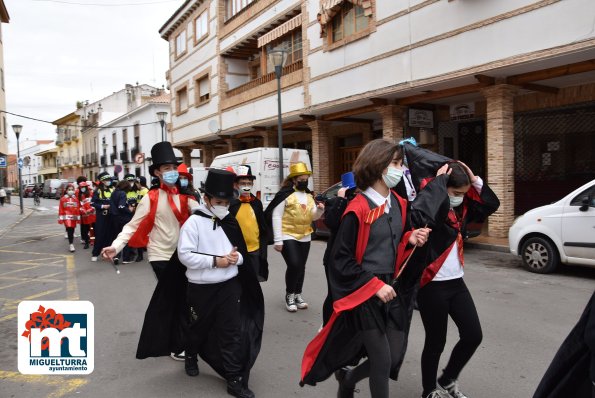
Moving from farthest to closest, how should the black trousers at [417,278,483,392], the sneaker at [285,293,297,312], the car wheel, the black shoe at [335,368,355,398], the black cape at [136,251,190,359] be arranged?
the car wheel, the sneaker at [285,293,297,312], the black cape at [136,251,190,359], the black trousers at [417,278,483,392], the black shoe at [335,368,355,398]

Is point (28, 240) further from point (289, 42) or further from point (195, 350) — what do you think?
point (195, 350)

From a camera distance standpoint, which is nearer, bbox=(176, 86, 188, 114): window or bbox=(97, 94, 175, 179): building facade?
bbox=(176, 86, 188, 114): window

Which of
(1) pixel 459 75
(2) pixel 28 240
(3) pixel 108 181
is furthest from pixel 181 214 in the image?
(2) pixel 28 240

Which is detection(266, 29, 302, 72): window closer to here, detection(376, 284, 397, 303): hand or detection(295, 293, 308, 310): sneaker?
detection(295, 293, 308, 310): sneaker

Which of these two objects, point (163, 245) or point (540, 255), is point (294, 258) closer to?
point (163, 245)

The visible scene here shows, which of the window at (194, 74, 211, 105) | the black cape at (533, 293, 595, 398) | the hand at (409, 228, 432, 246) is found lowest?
the black cape at (533, 293, 595, 398)

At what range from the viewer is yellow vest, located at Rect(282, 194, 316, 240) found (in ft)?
19.6

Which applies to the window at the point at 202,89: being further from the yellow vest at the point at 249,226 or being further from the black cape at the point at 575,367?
the black cape at the point at 575,367

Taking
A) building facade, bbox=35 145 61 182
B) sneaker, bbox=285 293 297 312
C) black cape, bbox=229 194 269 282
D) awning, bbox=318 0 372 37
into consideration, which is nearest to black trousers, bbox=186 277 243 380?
black cape, bbox=229 194 269 282

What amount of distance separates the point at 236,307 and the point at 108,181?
361 inches

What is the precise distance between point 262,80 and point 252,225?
15854 millimetres

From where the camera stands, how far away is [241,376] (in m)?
3.77

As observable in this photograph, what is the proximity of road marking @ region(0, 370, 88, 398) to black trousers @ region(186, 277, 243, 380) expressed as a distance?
114cm

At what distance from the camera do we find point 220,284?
12.6ft
